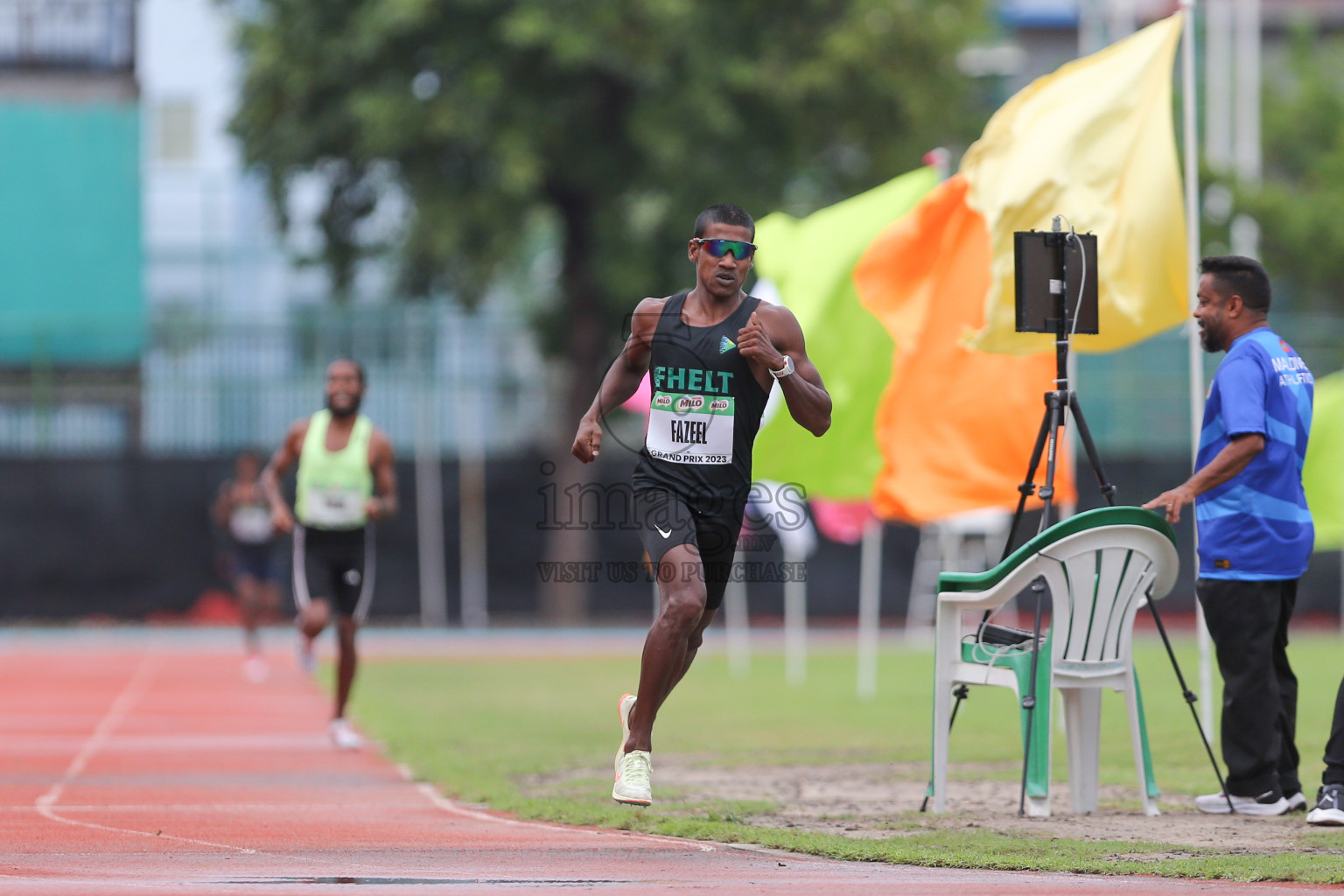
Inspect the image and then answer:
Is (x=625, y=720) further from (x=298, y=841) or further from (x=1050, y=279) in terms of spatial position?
(x=1050, y=279)

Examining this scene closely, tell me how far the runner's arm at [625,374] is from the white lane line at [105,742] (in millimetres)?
1953

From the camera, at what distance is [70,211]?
28328 millimetres

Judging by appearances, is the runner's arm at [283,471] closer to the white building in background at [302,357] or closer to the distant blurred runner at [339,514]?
the distant blurred runner at [339,514]

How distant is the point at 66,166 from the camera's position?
28.4 meters

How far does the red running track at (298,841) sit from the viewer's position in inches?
224

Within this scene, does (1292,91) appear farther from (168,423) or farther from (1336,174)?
(168,423)

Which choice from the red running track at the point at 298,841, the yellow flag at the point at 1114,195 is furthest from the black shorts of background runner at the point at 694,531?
the yellow flag at the point at 1114,195

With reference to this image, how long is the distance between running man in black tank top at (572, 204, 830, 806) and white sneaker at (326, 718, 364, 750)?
429 cm

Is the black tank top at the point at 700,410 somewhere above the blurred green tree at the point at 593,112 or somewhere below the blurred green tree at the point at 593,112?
below

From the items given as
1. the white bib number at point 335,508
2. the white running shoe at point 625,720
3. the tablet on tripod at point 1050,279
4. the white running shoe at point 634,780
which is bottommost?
the white running shoe at point 634,780

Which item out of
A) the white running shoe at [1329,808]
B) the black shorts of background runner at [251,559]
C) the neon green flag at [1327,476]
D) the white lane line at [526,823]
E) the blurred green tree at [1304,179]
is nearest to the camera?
the white lane line at [526,823]

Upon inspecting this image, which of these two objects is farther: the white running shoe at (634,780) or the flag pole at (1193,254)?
the flag pole at (1193,254)

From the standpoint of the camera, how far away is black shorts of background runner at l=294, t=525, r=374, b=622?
1138 centimetres

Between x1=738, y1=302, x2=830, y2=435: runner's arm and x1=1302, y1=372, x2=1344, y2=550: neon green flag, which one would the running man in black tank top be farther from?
x1=1302, y1=372, x2=1344, y2=550: neon green flag
